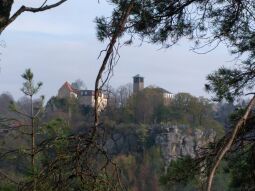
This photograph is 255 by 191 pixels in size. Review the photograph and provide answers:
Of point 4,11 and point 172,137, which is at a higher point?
point 4,11

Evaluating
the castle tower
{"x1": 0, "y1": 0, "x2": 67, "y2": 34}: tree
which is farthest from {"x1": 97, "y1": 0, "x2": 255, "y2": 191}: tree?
A: the castle tower

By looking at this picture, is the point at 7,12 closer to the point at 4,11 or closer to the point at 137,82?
the point at 4,11

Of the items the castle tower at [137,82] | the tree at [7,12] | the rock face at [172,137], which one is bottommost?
the rock face at [172,137]

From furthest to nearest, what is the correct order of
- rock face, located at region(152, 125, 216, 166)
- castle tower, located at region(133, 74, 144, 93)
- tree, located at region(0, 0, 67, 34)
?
rock face, located at region(152, 125, 216, 166) → castle tower, located at region(133, 74, 144, 93) → tree, located at region(0, 0, 67, 34)

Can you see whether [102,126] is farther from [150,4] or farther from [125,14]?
[150,4]

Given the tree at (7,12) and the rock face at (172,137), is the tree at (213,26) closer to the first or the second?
the tree at (7,12)

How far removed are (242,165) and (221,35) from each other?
91cm

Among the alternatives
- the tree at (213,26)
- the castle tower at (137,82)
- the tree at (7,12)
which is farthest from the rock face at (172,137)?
the tree at (7,12)

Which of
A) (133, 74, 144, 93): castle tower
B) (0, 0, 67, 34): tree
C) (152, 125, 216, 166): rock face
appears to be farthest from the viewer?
(152, 125, 216, 166): rock face

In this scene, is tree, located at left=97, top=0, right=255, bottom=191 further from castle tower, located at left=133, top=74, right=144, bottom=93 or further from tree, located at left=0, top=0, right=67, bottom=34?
castle tower, located at left=133, top=74, right=144, bottom=93

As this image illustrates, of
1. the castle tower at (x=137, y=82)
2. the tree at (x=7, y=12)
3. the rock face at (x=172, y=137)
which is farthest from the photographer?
the rock face at (x=172, y=137)

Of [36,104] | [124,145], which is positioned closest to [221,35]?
[36,104]

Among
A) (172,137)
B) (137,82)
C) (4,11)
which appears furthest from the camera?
(172,137)

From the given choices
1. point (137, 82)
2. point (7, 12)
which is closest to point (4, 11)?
point (7, 12)
